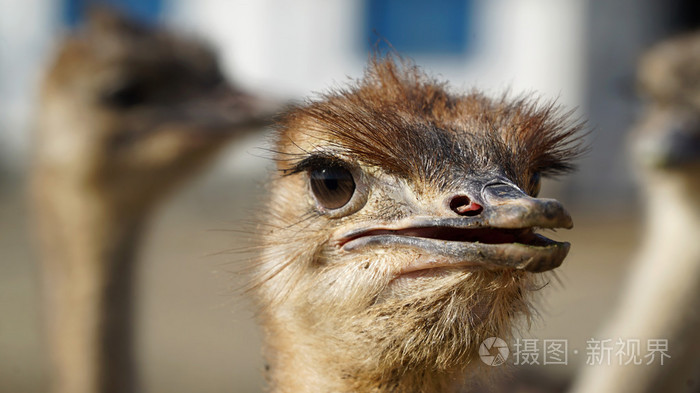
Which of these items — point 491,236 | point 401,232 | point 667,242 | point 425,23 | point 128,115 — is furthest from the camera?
point 425,23

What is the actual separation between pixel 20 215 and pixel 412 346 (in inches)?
359

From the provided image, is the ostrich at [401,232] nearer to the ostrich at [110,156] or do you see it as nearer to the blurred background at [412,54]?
the ostrich at [110,156]

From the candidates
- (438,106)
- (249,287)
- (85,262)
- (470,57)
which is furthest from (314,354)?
(470,57)

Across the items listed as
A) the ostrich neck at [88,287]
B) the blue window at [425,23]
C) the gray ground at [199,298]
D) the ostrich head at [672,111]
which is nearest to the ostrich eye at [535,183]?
the gray ground at [199,298]

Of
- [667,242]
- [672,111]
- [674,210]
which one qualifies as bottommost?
[667,242]

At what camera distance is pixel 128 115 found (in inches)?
163

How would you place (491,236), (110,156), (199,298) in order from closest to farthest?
(491,236), (110,156), (199,298)

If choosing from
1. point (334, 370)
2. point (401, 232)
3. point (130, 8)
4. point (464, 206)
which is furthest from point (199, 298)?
point (464, 206)

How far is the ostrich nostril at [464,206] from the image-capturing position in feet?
5.16

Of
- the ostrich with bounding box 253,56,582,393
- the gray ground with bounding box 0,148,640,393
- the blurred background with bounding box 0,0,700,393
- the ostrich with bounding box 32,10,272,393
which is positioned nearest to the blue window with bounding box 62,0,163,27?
the blurred background with bounding box 0,0,700,393

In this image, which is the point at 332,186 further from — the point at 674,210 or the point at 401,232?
the point at 674,210

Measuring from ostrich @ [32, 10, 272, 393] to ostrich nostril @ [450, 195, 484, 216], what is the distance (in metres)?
2.20

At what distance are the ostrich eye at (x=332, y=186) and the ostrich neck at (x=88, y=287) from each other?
6.17ft

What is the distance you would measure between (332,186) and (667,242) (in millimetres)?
2183
